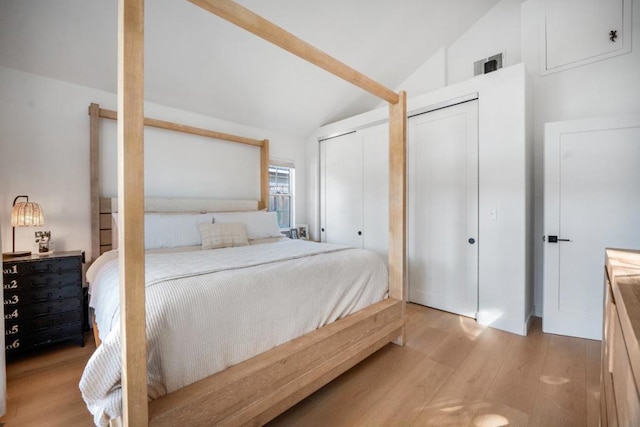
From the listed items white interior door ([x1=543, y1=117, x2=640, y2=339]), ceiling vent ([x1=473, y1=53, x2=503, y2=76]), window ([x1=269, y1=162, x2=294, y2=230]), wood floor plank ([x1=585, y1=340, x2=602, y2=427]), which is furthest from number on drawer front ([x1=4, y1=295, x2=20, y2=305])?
ceiling vent ([x1=473, y1=53, x2=503, y2=76])

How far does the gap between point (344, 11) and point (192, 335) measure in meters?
3.07

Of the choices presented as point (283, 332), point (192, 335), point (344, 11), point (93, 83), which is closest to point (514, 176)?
point (344, 11)

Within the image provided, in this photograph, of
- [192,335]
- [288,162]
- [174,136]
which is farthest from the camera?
[288,162]

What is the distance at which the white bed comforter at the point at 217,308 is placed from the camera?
1119 millimetres

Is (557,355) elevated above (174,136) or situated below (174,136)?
below

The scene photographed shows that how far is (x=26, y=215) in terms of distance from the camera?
218 cm

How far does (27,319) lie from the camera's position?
2.08 meters

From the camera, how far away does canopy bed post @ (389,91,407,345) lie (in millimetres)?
2164

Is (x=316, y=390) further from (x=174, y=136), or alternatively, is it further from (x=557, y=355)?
(x=174, y=136)

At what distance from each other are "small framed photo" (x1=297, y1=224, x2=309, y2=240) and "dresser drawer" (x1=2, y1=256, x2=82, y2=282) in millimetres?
2701

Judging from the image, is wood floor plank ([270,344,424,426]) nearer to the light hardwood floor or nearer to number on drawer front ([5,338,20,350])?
the light hardwood floor

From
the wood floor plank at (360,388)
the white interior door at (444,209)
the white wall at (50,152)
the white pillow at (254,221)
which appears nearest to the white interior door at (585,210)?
the white interior door at (444,209)

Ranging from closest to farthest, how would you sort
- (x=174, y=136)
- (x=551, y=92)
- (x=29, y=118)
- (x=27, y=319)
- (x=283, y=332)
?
(x=283, y=332)
(x=27, y=319)
(x=29, y=118)
(x=551, y=92)
(x=174, y=136)

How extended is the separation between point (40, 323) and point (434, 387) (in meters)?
2.93
